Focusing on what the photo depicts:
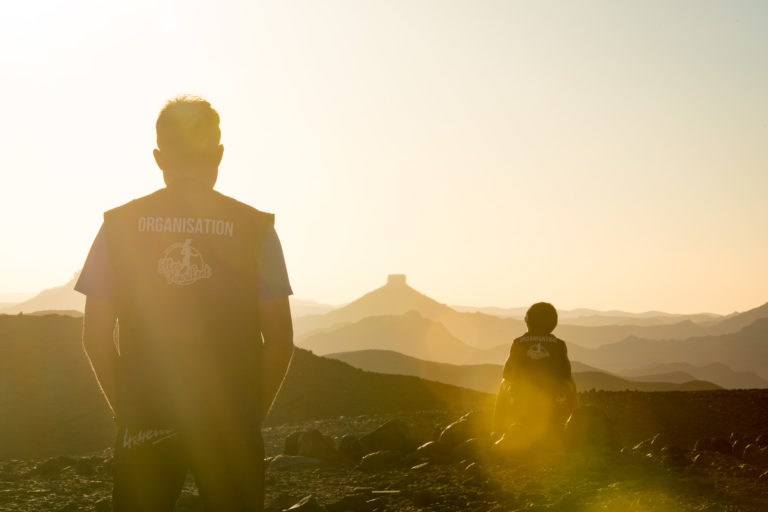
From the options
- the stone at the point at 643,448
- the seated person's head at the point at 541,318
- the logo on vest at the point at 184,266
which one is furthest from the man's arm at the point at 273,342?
the stone at the point at 643,448

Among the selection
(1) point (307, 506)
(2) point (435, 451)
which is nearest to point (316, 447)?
(2) point (435, 451)

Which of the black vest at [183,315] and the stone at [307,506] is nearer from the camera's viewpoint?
the black vest at [183,315]

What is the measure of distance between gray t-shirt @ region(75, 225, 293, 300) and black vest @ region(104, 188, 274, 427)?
0.11 ft

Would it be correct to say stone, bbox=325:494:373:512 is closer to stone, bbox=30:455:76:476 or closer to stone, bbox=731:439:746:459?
stone, bbox=731:439:746:459

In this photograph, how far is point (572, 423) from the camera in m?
9.28

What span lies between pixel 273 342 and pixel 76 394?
19.1 meters

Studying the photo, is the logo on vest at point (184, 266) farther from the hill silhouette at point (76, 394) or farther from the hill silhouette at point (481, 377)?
the hill silhouette at point (481, 377)

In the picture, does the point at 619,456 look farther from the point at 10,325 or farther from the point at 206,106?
the point at 10,325

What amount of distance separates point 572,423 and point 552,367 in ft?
3.02

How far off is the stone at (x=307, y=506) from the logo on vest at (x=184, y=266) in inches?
177

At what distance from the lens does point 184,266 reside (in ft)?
11.9

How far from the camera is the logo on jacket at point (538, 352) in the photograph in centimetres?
876

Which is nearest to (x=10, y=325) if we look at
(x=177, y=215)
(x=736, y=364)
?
(x=177, y=215)

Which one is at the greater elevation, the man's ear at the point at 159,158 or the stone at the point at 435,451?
the man's ear at the point at 159,158
